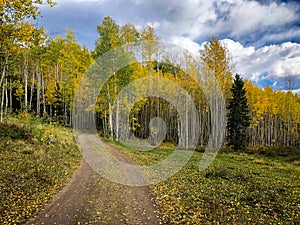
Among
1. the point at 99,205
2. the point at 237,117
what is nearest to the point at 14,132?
the point at 99,205

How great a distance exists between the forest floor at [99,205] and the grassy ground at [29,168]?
0.51 metres

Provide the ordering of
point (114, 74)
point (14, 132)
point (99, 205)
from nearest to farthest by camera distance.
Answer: point (99, 205), point (14, 132), point (114, 74)

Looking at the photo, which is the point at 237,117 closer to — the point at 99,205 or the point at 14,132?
the point at 14,132

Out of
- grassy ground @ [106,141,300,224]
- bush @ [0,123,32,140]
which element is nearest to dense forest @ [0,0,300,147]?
bush @ [0,123,32,140]

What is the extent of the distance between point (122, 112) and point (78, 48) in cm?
1158

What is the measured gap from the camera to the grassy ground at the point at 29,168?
7.00 meters

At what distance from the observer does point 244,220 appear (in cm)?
641

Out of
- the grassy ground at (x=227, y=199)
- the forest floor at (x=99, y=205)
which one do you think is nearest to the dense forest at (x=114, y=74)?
the forest floor at (x=99, y=205)

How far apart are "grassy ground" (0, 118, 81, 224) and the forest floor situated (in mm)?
509

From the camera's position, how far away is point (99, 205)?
7340 millimetres

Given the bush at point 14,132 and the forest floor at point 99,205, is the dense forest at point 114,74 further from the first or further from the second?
the forest floor at point 99,205

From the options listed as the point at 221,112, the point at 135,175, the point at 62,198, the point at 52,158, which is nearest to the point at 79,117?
the point at 221,112

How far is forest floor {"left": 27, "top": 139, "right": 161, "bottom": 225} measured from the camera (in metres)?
6.36

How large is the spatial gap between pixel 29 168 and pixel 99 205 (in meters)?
4.62
